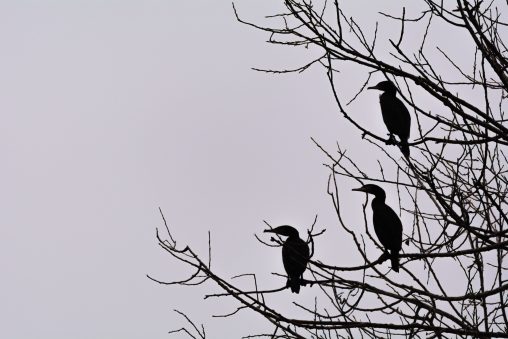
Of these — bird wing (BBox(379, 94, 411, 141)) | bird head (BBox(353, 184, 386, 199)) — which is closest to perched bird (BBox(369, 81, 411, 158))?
bird wing (BBox(379, 94, 411, 141))

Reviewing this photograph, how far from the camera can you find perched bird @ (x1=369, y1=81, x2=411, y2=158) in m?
6.79

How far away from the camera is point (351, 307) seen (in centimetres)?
288

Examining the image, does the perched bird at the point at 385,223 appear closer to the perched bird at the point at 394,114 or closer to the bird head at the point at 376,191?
the bird head at the point at 376,191

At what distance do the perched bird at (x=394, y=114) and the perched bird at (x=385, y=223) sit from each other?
0.83 meters

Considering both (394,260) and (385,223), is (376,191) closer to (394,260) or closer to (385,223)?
(385,223)

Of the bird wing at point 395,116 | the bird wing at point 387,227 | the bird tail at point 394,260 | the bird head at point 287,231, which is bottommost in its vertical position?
the bird tail at point 394,260

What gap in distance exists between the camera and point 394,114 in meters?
6.98

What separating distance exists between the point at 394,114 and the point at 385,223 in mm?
1619

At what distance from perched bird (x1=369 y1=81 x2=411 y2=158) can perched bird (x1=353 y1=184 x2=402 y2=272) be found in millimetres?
830

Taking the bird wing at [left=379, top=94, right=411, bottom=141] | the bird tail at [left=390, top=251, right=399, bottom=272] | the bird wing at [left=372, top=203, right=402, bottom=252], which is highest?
the bird wing at [left=379, top=94, right=411, bottom=141]

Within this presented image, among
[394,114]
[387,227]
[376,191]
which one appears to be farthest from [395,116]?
[387,227]

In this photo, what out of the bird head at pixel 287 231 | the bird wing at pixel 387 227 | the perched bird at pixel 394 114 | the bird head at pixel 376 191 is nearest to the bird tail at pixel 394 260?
the bird wing at pixel 387 227

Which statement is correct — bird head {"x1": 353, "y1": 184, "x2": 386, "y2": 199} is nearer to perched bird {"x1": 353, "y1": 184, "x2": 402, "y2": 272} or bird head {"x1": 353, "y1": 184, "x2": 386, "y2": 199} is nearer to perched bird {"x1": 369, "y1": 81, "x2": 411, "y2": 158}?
perched bird {"x1": 353, "y1": 184, "x2": 402, "y2": 272}

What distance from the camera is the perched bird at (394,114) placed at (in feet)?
22.3
